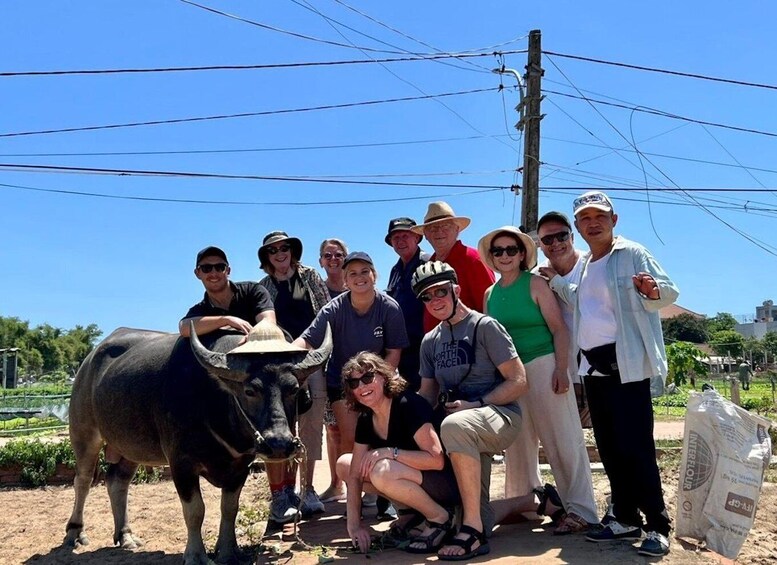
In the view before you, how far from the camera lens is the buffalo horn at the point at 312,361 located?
5219 millimetres

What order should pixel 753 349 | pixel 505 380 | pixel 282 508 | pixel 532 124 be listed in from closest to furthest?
1. pixel 505 380
2. pixel 282 508
3. pixel 532 124
4. pixel 753 349

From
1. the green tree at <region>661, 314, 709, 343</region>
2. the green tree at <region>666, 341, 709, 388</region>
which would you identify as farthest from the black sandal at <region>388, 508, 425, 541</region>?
the green tree at <region>661, 314, 709, 343</region>

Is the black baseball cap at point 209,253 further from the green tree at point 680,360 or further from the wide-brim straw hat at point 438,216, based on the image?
the green tree at point 680,360

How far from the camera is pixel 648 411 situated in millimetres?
4770

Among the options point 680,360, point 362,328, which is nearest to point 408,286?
point 362,328

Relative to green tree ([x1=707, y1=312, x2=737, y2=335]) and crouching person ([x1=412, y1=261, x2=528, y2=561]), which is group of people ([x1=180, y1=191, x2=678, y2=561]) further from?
green tree ([x1=707, y1=312, x2=737, y2=335])

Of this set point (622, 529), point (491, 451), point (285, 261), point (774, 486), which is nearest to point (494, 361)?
point (491, 451)

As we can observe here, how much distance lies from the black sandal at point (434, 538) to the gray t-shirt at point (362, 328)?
1.52 metres

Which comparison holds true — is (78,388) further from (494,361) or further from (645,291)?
(645,291)

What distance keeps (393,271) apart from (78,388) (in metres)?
3.26

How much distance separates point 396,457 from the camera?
4.88 meters

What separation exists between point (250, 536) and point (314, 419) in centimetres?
113

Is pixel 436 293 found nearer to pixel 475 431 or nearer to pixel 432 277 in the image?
pixel 432 277

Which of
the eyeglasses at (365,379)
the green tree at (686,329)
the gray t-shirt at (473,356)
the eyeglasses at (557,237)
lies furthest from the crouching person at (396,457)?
the green tree at (686,329)
